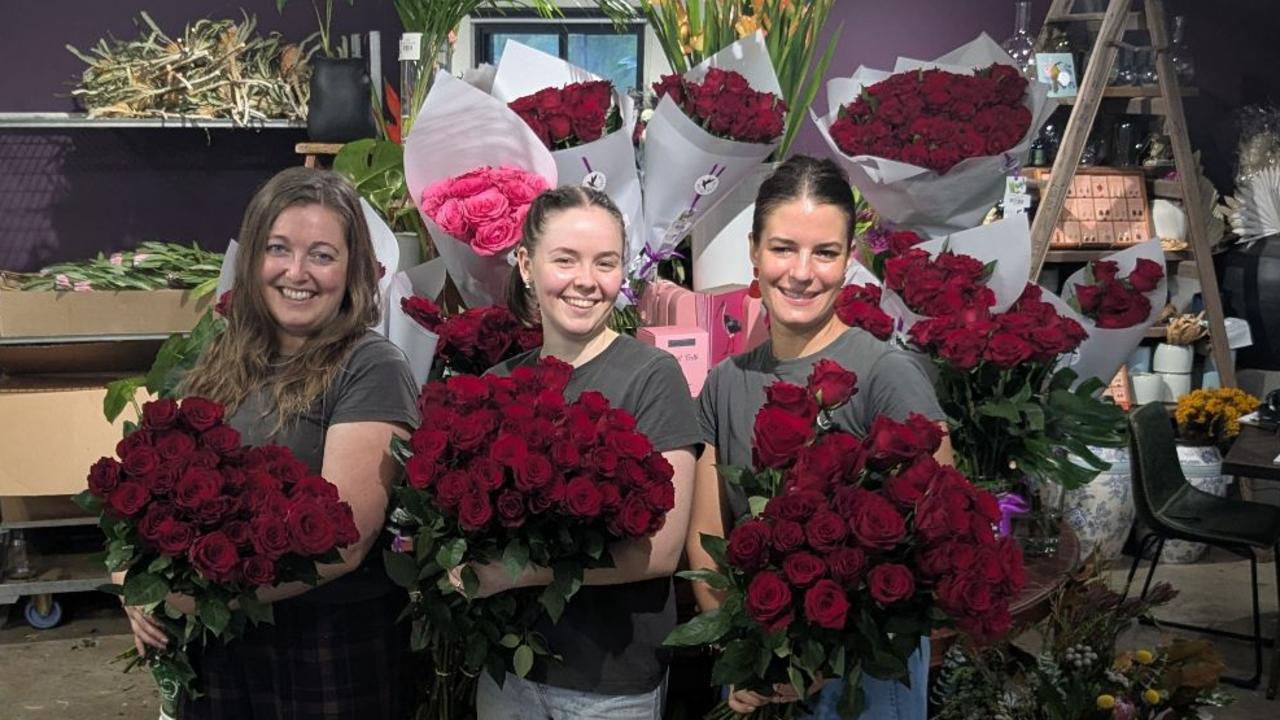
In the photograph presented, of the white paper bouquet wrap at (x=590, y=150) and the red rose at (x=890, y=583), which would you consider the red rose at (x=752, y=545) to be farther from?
the white paper bouquet wrap at (x=590, y=150)

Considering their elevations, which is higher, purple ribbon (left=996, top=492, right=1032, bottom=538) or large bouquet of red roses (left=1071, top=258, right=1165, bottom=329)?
large bouquet of red roses (left=1071, top=258, right=1165, bottom=329)

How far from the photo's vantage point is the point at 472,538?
160 cm

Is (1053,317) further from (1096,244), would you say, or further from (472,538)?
(1096,244)

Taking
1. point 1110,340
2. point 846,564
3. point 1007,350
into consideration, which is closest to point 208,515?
point 846,564

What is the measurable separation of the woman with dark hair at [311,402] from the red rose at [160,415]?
0.63 feet

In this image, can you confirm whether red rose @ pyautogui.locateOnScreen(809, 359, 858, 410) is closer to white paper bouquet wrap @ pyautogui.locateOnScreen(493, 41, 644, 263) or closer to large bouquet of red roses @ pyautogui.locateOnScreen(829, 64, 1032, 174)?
white paper bouquet wrap @ pyautogui.locateOnScreen(493, 41, 644, 263)

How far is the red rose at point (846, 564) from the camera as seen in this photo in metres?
1.45

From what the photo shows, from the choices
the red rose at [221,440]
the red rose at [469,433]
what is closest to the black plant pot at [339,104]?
the red rose at [221,440]

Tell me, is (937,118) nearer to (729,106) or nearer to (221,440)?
(729,106)

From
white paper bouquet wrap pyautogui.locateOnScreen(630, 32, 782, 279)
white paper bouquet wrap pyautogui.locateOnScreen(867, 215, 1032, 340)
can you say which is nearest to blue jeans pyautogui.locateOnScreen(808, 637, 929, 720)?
white paper bouquet wrap pyautogui.locateOnScreen(867, 215, 1032, 340)

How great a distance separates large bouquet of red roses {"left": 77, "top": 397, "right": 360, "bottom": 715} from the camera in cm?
156

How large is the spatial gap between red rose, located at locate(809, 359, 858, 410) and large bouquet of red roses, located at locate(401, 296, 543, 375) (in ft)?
1.95

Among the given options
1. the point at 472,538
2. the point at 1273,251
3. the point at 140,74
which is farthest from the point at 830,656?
the point at 1273,251

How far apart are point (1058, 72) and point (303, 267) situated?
4260mm
